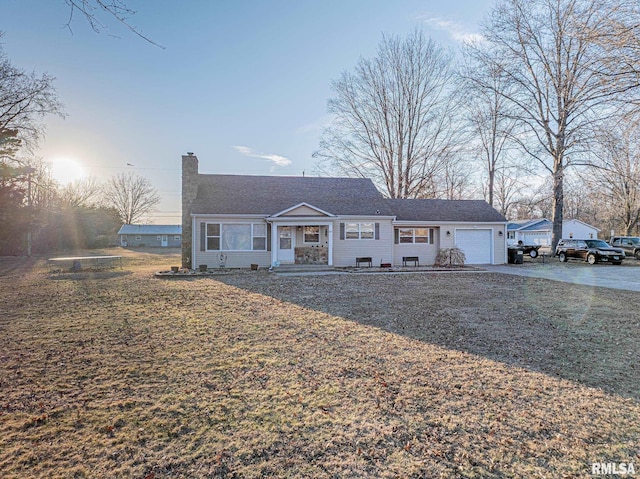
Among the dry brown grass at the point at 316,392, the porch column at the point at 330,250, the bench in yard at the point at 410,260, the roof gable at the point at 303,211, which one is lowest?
the dry brown grass at the point at 316,392

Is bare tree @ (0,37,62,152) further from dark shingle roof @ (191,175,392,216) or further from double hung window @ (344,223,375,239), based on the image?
double hung window @ (344,223,375,239)

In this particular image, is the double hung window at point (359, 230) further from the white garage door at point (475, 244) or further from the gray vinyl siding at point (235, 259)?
the white garage door at point (475, 244)

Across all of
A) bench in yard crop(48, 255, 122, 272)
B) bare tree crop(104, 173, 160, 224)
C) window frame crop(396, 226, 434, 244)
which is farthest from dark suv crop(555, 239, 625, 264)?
bare tree crop(104, 173, 160, 224)

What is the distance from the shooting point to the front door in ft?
58.2

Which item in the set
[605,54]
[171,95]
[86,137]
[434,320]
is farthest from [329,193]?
[605,54]

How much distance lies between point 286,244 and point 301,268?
1897 mm

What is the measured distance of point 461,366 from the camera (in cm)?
446

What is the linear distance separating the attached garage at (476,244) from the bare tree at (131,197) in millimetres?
52854

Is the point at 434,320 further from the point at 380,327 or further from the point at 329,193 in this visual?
the point at 329,193

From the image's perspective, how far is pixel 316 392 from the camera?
3.71 meters

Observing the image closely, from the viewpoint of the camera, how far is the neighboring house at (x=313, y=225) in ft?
55.6

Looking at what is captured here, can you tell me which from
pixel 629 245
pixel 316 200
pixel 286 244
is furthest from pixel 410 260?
pixel 629 245

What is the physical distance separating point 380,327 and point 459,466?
3979 mm

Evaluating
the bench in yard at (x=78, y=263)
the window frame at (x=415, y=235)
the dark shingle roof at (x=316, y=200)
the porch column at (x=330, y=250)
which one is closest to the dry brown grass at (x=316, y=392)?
the porch column at (x=330, y=250)
